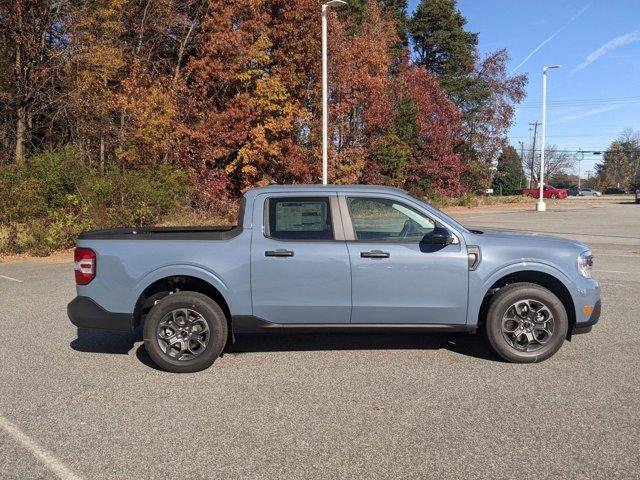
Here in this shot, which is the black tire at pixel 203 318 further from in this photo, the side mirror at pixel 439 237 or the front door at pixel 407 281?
the side mirror at pixel 439 237

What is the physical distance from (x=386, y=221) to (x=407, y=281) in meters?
0.64

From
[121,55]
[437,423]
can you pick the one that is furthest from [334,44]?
[437,423]

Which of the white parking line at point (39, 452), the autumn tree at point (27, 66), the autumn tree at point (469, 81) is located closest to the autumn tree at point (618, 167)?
the autumn tree at point (469, 81)

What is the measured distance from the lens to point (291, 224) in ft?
17.1

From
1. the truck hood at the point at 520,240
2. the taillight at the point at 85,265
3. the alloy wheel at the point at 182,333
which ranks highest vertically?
the truck hood at the point at 520,240

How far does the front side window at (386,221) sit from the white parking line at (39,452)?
9.92 feet

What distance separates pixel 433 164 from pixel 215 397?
33.5 m

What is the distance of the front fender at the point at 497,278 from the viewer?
508 cm

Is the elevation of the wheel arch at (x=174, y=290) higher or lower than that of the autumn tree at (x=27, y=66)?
lower

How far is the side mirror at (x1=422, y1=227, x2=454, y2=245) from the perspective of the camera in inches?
198

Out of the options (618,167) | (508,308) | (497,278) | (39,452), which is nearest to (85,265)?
(39,452)

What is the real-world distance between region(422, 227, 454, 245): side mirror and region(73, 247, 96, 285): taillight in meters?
3.11

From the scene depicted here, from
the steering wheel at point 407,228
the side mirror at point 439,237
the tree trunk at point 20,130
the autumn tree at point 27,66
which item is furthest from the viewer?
the tree trunk at point 20,130

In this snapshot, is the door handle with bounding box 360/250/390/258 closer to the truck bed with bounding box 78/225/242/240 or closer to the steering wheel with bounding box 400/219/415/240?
the steering wheel with bounding box 400/219/415/240
